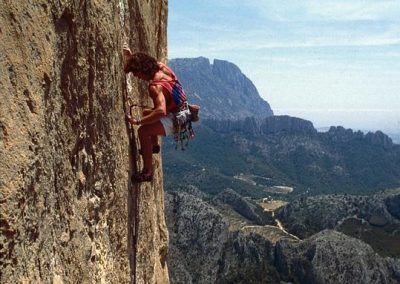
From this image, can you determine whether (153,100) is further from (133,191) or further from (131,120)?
(133,191)

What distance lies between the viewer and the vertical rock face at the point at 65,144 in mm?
4664

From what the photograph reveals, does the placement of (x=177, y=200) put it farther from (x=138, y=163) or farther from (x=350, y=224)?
(x=138, y=163)

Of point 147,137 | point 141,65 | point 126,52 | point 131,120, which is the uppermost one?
point 126,52

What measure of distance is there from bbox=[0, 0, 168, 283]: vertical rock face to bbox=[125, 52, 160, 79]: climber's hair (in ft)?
0.78

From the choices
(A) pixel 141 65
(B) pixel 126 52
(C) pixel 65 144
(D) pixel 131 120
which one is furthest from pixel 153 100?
(C) pixel 65 144

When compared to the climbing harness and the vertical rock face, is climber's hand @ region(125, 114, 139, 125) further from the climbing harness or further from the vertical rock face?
the climbing harness

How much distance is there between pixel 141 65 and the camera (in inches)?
338

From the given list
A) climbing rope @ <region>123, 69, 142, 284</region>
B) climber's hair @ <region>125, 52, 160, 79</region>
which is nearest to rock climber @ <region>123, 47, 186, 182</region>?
climber's hair @ <region>125, 52, 160, 79</region>

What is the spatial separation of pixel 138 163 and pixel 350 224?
97.9 m

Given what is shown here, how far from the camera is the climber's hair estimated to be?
336 inches

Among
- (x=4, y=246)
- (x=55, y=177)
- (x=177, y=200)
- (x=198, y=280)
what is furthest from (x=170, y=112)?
(x=177, y=200)

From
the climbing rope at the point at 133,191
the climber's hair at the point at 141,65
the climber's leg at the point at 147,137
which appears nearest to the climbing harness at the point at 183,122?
the climber's leg at the point at 147,137

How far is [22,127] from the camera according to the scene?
190 inches

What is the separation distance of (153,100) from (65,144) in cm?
260
